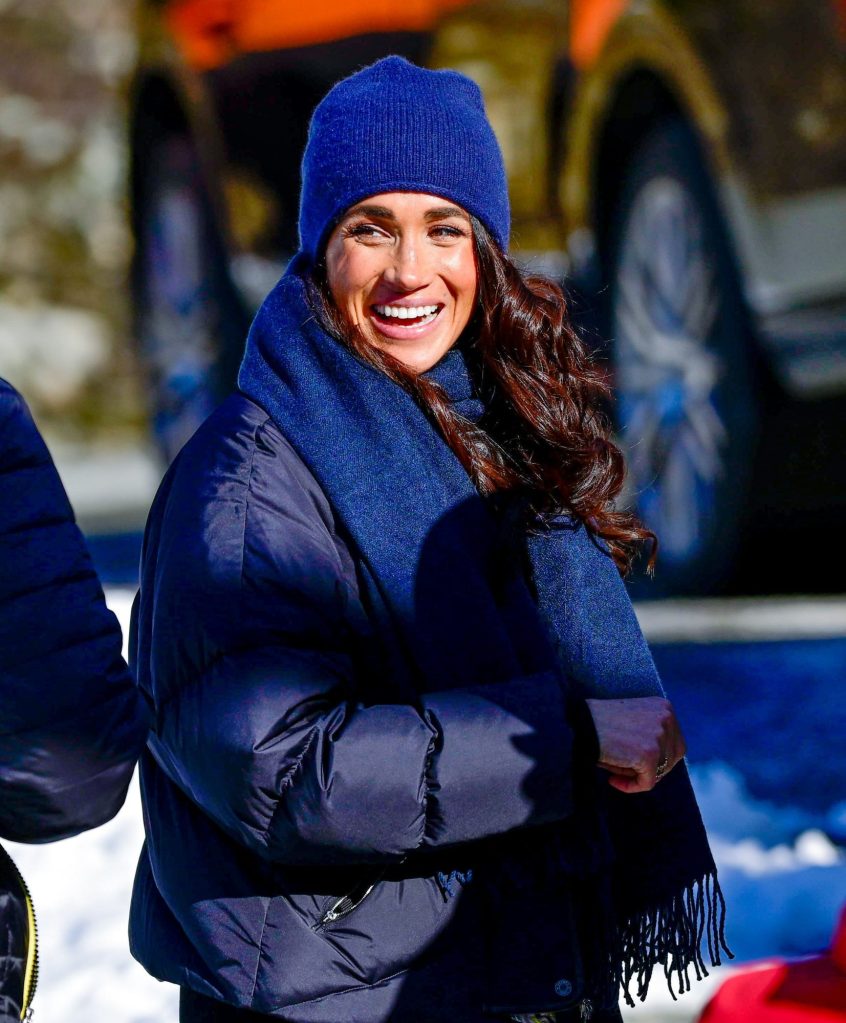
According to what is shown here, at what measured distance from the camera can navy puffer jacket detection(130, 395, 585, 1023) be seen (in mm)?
1865

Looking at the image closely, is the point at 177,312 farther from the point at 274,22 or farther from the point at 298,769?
the point at 298,769

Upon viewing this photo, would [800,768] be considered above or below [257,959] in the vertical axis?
below

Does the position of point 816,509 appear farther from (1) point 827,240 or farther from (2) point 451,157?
(2) point 451,157

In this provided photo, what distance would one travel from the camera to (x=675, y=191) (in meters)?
5.14

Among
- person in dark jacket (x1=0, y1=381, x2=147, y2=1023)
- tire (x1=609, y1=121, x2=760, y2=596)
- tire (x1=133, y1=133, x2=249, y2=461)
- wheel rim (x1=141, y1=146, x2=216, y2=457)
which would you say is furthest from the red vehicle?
wheel rim (x1=141, y1=146, x2=216, y2=457)

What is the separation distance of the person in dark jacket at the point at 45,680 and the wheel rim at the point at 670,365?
137 inches

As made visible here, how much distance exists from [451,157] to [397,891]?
35.9 inches

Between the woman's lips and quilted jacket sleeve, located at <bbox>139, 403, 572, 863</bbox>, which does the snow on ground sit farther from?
the woman's lips

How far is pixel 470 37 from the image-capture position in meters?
5.53

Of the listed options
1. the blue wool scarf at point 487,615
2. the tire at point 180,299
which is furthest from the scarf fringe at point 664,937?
the tire at point 180,299

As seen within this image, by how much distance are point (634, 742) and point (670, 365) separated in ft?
11.2

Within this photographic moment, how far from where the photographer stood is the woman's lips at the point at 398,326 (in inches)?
86.0

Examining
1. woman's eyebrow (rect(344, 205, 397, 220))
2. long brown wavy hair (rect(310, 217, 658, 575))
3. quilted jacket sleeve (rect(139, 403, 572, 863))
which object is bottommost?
quilted jacket sleeve (rect(139, 403, 572, 863))

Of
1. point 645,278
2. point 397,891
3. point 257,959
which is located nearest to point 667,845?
point 397,891
